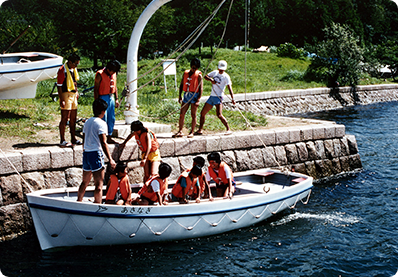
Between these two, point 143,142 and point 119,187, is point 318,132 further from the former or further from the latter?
point 119,187

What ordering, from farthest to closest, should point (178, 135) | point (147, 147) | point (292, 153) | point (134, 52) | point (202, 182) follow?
1. point (292, 153)
2. point (178, 135)
3. point (134, 52)
4. point (202, 182)
5. point (147, 147)

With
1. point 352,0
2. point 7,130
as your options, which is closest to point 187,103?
point 7,130

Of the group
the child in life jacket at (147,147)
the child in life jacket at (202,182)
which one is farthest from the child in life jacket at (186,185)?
the child in life jacket at (147,147)

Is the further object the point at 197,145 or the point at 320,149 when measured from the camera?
the point at 320,149

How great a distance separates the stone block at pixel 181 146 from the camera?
962 cm

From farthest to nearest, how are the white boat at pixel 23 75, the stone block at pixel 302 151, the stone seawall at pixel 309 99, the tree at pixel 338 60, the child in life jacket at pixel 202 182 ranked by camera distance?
the tree at pixel 338 60 < the stone seawall at pixel 309 99 < the stone block at pixel 302 151 < the white boat at pixel 23 75 < the child in life jacket at pixel 202 182

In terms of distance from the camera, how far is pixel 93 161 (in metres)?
7.08

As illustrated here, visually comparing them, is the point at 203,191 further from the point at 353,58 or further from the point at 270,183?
the point at 353,58

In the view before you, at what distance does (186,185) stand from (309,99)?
16.8 metres

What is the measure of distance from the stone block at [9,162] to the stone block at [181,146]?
10.3 ft

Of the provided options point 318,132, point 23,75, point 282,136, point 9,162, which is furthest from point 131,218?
point 318,132

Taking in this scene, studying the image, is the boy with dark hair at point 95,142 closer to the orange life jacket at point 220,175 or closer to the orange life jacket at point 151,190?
the orange life jacket at point 151,190

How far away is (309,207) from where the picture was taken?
32.6 feet

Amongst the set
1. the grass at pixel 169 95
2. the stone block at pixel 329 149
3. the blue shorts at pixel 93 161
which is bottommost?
the stone block at pixel 329 149
